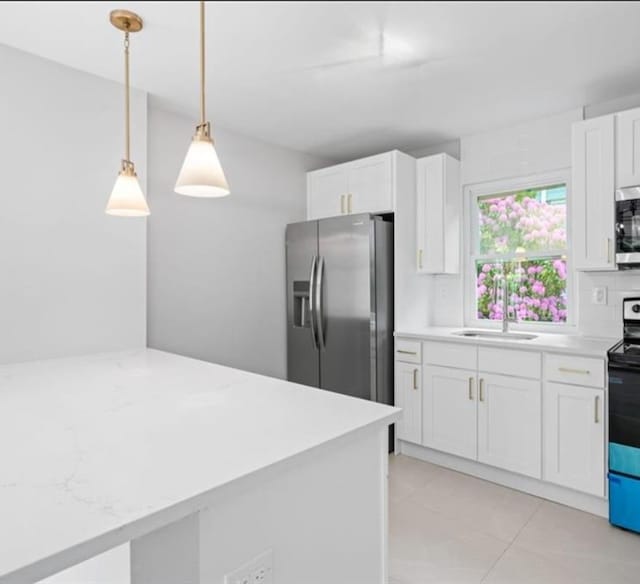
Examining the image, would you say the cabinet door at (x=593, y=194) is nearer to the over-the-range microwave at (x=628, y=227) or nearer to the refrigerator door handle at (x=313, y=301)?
the over-the-range microwave at (x=628, y=227)

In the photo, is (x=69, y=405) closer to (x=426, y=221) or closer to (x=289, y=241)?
(x=289, y=241)

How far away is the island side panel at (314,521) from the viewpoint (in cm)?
88

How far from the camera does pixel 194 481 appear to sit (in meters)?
0.82

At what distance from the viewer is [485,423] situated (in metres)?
2.64

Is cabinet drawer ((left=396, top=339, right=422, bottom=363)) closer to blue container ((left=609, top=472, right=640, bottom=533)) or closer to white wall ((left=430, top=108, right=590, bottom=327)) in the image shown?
white wall ((left=430, top=108, right=590, bottom=327))

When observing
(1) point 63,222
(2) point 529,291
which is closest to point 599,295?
(2) point 529,291

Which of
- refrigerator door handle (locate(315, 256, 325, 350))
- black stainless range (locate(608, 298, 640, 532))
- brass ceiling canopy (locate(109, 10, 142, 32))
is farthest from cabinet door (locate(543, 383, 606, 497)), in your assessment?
brass ceiling canopy (locate(109, 10, 142, 32))

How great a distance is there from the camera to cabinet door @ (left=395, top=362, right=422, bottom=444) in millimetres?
2947

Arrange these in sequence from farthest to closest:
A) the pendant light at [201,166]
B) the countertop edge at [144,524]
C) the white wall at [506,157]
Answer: the white wall at [506,157] < the pendant light at [201,166] < the countertop edge at [144,524]

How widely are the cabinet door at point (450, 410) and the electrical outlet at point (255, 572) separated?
2018 mm

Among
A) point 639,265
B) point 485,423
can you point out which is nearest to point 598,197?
point 639,265

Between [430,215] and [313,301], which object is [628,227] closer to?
[430,215]

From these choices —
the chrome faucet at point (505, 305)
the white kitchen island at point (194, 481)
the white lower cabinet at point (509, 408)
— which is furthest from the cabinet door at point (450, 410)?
the white kitchen island at point (194, 481)

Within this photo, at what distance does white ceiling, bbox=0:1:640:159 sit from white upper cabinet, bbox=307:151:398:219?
21cm
